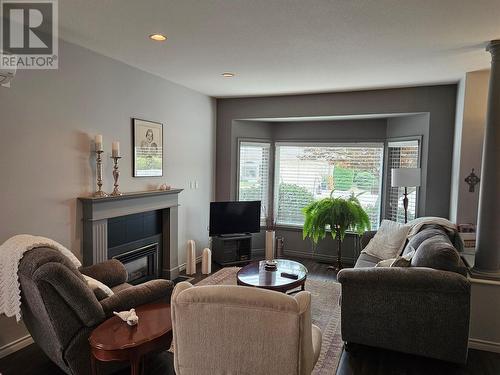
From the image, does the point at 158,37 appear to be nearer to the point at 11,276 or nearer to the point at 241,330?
the point at 11,276

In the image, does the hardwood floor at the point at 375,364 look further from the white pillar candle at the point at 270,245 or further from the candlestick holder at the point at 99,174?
the white pillar candle at the point at 270,245

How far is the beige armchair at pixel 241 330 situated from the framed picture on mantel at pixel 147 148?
2.63 metres

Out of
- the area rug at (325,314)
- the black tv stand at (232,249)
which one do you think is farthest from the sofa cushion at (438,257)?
the black tv stand at (232,249)

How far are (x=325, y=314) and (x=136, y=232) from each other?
235cm

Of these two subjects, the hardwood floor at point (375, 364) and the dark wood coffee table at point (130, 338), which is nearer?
the dark wood coffee table at point (130, 338)

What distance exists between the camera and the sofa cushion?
2.63 meters

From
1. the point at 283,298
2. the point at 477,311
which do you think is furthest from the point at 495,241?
the point at 283,298

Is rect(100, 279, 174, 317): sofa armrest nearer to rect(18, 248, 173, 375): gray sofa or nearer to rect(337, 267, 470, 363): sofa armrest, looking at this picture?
rect(18, 248, 173, 375): gray sofa

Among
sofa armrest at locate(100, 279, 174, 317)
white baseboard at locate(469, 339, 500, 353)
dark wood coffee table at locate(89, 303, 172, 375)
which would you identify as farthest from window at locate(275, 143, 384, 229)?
dark wood coffee table at locate(89, 303, 172, 375)

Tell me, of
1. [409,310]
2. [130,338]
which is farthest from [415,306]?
[130,338]

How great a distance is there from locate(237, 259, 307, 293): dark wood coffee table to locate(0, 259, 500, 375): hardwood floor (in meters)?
0.77

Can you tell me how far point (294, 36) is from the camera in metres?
2.89

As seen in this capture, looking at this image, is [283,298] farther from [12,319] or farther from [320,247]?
[320,247]

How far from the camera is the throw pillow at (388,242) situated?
160 inches
